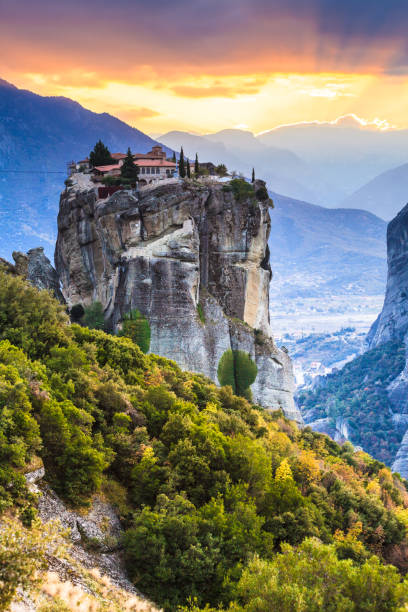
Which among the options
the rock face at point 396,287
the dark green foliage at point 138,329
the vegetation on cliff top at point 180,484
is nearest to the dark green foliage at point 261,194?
the dark green foliage at point 138,329

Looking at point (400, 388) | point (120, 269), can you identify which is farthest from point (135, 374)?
point (400, 388)

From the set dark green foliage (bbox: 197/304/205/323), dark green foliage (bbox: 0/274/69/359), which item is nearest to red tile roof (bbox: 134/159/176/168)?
dark green foliage (bbox: 197/304/205/323)

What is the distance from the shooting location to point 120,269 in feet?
152

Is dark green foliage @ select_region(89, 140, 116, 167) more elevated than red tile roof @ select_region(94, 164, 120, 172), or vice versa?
dark green foliage @ select_region(89, 140, 116, 167)

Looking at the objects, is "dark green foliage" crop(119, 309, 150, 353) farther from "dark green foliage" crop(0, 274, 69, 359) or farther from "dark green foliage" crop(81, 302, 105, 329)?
"dark green foliage" crop(0, 274, 69, 359)

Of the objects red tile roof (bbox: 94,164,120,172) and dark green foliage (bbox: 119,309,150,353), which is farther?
red tile roof (bbox: 94,164,120,172)

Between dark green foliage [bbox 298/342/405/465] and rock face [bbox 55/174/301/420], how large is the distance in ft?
216

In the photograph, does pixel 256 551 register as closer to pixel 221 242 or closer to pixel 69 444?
pixel 69 444

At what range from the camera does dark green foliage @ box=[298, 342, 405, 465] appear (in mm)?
111125

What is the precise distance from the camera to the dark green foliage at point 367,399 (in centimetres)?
11112

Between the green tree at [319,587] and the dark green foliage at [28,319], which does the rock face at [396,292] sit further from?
the green tree at [319,587]

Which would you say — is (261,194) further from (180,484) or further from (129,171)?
(180,484)

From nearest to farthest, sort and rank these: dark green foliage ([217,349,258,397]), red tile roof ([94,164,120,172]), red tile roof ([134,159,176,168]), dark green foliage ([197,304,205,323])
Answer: dark green foliage ([197,304,205,323]), dark green foliage ([217,349,258,397]), red tile roof ([134,159,176,168]), red tile roof ([94,164,120,172])

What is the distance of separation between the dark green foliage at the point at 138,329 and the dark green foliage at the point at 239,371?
7900 mm
